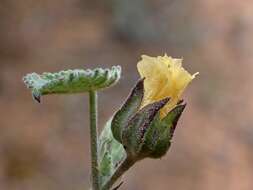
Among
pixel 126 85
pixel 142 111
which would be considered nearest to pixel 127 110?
pixel 142 111

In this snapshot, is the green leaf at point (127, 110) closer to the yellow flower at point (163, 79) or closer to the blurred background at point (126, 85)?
the yellow flower at point (163, 79)

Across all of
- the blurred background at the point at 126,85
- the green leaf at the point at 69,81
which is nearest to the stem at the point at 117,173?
the green leaf at the point at 69,81

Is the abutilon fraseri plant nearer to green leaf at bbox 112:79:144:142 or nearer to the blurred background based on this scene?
green leaf at bbox 112:79:144:142

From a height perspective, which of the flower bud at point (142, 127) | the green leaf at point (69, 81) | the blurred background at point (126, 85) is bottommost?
the flower bud at point (142, 127)

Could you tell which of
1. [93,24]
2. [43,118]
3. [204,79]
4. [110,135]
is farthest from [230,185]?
[110,135]

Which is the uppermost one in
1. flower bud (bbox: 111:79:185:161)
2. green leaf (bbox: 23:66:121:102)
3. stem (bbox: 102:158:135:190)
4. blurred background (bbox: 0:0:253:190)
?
blurred background (bbox: 0:0:253:190)

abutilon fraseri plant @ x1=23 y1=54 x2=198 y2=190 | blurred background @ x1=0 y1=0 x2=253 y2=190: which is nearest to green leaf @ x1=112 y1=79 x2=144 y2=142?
abutilon fraseri plant @ x1=23 y1=54 x2=198 y2=190

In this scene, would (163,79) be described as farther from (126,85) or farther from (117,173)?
(126,85)
